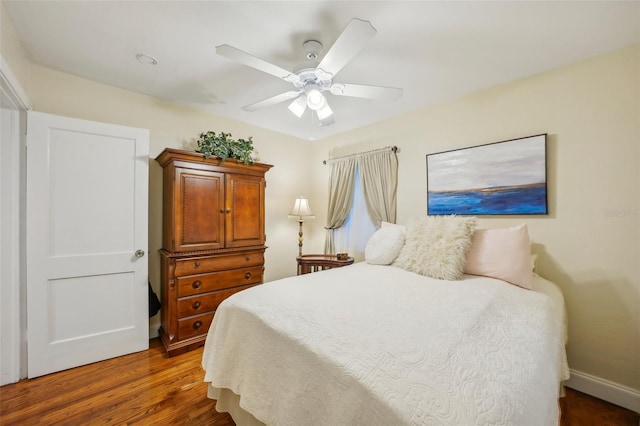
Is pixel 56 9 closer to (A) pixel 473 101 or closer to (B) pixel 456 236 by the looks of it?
(B) pixel 456 236

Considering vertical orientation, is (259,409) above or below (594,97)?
below

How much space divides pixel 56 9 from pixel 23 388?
8.30 ft

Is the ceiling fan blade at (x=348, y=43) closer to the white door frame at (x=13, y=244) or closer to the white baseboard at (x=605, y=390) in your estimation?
the white door frame at (x=13, y=244)

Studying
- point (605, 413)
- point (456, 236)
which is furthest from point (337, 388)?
point (605, 413)

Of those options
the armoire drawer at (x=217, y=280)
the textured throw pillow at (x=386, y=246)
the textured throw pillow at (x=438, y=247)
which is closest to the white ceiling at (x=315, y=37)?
the textured throw pillow at (x=438, y=247)

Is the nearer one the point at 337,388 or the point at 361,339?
the point at 337,388

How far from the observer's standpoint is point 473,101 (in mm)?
2430

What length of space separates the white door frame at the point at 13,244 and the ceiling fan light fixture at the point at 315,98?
6.60 feet

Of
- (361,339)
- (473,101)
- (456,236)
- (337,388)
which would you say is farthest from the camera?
(473,101)

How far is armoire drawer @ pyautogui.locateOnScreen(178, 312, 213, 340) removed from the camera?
2.31 m

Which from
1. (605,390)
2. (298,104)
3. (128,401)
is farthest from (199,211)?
(605,390)

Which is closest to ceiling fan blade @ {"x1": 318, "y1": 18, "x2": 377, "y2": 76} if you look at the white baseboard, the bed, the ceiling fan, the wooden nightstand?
the ceiling fan

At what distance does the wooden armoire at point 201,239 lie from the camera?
7.54 ft

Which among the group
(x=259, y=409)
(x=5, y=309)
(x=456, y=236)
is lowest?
(x=259, y=409)
